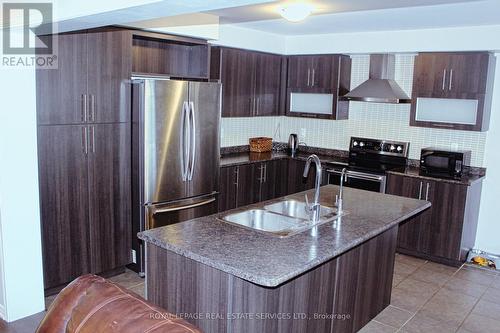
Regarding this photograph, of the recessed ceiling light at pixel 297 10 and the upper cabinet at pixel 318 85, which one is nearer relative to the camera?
the recessed ceiling light at pixel 297 10

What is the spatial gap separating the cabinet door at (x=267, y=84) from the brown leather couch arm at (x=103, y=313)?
13.7 ft

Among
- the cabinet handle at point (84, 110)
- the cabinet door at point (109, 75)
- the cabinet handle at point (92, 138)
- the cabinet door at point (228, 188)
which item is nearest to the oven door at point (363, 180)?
the cabinet door at point (228, 188)

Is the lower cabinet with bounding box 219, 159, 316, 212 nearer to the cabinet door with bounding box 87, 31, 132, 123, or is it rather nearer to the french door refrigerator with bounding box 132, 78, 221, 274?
the french door refrigerator with bounding box 132, 78, 221, 274

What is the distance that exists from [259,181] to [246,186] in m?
0.24

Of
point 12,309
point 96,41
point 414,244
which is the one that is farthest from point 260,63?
point 12,309

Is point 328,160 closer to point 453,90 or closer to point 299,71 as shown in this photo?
point 299,71

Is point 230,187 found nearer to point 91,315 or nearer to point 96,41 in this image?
point 96,41

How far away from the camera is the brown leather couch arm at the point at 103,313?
1.55 metres

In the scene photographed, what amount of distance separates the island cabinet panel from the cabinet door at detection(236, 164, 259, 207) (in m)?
2.24

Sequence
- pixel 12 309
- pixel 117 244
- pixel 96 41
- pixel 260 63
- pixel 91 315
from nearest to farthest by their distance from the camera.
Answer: pixel 91 315, pixel 12 309, pixel 96 41, pixel 117 244, pixel 260 63

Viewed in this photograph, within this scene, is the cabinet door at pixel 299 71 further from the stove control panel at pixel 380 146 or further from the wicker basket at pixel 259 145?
the stove control panel at pixel 380 146

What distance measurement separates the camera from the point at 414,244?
493 cm

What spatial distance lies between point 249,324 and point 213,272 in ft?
1.06

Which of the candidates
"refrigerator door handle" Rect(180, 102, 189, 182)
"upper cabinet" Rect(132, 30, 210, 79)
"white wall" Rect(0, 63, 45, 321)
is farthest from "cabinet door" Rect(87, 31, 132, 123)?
"white wall" Rect(0, 63, 45, 321)
